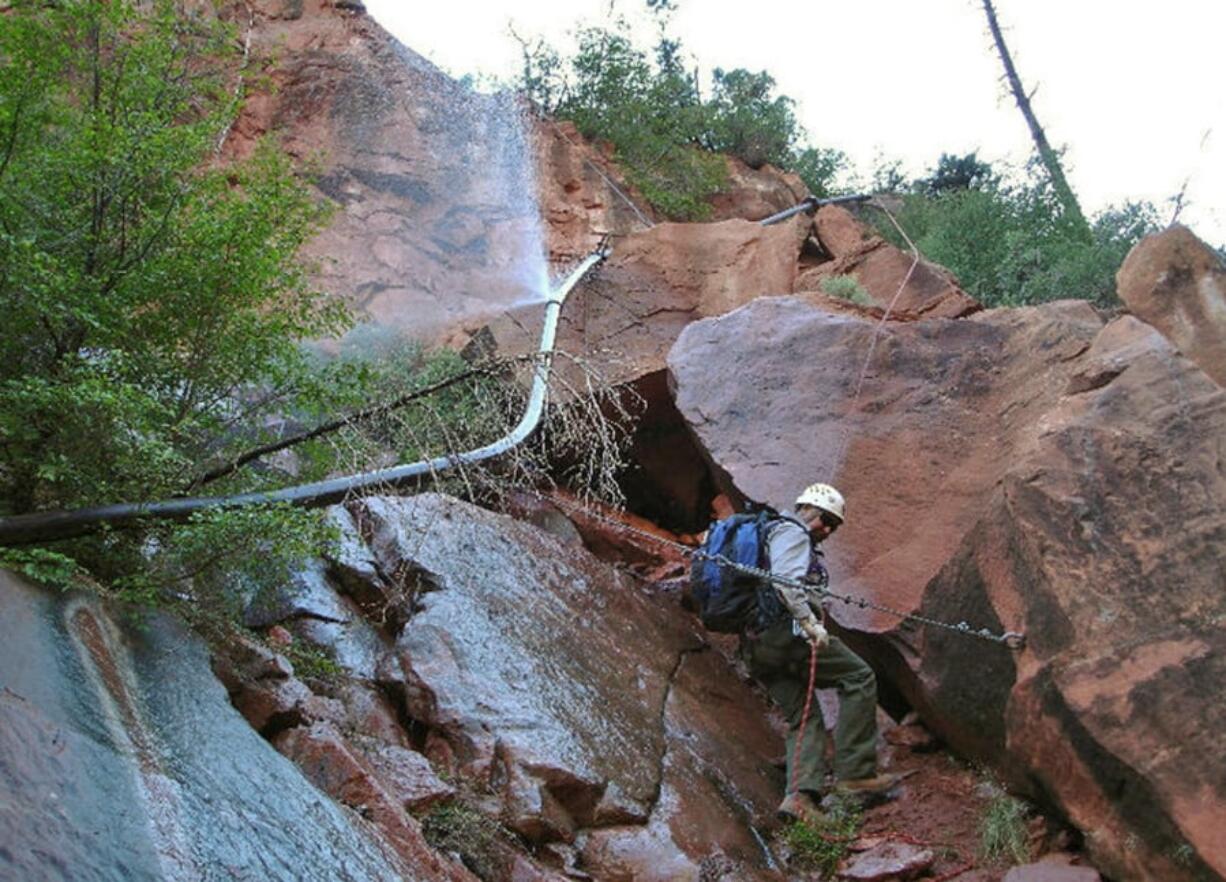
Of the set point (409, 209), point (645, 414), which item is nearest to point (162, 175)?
point (645, 414)

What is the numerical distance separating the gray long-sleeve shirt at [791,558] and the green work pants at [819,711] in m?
0.29

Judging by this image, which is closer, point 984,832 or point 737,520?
point 984,832

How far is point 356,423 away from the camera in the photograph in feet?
19.6

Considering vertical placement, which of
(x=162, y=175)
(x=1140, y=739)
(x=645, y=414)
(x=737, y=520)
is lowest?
(x=1140, y=739)

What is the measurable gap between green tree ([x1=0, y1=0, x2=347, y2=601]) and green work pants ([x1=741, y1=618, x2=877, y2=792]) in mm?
3279

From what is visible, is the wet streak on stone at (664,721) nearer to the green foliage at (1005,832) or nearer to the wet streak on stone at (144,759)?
the green foliage at (1005,832)

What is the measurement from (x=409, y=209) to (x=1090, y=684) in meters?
11.8

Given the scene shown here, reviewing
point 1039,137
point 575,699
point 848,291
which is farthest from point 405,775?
point 1039,137

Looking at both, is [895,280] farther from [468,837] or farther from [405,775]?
[468,837]

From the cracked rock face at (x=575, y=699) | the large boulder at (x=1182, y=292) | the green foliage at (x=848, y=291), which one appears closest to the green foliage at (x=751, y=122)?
the green foliage at (x=848, y=291)

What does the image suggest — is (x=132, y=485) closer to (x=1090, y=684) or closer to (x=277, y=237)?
(x=277, y=237)

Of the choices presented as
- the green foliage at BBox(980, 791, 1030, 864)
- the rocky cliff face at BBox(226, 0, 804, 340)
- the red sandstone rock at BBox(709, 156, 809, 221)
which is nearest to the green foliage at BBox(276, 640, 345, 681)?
the green foliage at BBox(980, 791, 1030, 864)

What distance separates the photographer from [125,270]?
550 cm

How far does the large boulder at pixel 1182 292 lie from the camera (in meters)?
9.38
